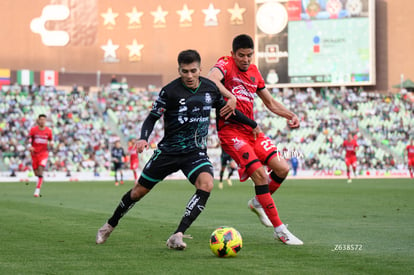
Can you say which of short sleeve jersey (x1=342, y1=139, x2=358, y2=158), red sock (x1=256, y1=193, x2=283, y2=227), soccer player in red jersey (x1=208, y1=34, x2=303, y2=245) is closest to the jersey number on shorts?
soccer player in red jersey (x1=208, y1=34, x2=303, y2=245)

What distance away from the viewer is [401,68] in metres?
56.5

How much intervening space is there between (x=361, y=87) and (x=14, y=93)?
Answer: 82.3 feet

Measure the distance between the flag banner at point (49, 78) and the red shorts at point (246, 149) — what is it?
4888cm

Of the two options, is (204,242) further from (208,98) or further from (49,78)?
(49,78)

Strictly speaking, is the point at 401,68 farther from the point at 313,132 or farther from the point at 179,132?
the point at 179,132

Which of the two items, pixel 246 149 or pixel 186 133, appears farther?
pixel 246 149

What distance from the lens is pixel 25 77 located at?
57250 millimetres

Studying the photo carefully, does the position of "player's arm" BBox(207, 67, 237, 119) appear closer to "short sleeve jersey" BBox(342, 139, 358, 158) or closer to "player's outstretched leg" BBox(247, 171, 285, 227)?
"player's outstretched leg" BBox(247, 171, 285, 227)

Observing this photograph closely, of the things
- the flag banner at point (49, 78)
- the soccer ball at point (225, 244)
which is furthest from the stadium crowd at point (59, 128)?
the soccer ball at point (225, 244)

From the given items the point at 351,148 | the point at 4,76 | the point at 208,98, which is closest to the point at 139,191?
the point at 208,98

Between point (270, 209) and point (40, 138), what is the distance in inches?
594

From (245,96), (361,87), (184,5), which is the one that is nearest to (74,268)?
(245,96)

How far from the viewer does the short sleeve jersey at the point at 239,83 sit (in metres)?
10.1

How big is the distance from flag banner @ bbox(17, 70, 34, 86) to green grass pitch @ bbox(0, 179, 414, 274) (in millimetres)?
41592
